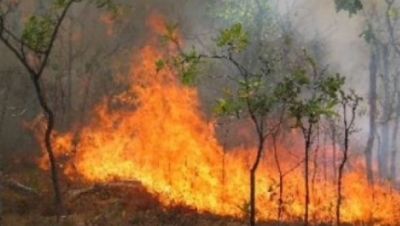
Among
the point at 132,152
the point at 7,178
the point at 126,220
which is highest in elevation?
the point at 132,152

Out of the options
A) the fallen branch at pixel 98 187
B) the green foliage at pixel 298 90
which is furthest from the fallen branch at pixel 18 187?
the green foliage at pixel 298 90

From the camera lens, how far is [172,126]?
24328mm

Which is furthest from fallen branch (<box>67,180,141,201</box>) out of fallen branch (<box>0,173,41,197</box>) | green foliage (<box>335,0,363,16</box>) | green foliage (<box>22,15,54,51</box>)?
green foliage (<box>335,0,363,16</box>)

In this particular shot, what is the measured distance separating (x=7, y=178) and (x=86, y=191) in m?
3.41

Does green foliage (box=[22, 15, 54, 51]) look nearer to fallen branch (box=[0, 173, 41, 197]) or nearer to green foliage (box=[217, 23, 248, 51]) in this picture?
green foliage (box=[217, 23, 248, 51])

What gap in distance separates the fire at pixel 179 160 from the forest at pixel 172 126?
0.22 ft

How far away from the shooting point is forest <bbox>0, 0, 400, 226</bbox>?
18.0m

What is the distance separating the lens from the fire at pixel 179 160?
64.0 ft

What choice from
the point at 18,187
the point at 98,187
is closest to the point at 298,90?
the point at 98,187

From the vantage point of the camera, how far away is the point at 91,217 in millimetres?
16297

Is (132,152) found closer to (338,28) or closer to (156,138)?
(156,138)

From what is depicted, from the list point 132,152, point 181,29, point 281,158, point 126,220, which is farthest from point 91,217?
point 181,29

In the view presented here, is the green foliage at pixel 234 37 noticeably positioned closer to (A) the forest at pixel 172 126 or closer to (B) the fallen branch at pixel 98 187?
(A) the forest at pixel 172 126

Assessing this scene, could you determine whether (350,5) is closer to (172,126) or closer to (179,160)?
(179,160)
